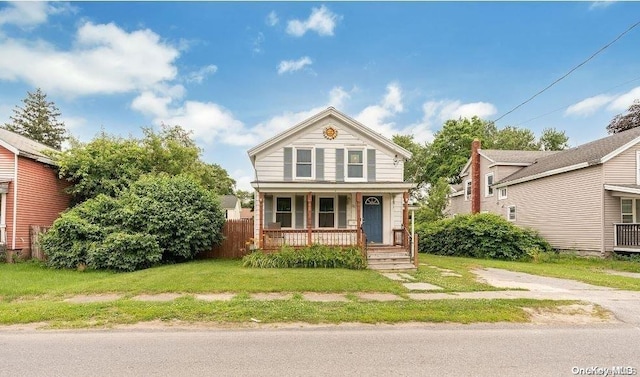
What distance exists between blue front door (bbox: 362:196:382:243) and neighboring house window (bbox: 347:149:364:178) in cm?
116

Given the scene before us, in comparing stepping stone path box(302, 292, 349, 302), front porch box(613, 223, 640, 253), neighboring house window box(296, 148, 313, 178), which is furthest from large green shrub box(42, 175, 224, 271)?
front porch box(613, 223, 640, 253)

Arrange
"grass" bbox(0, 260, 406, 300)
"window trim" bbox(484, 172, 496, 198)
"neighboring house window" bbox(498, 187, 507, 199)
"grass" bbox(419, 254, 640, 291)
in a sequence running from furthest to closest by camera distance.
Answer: "window trim" bbox(484, 172, 496, 198) < "neighboring house window" bbox(498, 187, 507, 199) < "grass" bbox(419, 254, 640, 291) < "grass" bbox(0, 260, 406, 300)

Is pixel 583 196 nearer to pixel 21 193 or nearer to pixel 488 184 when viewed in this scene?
pixel 488 184

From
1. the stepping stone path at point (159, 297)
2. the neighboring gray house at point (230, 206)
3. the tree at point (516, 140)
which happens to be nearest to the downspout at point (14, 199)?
the stepping stone path at point (159, 297)

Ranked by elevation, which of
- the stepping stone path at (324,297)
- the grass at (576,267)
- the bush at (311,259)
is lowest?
the grass at (576,267)

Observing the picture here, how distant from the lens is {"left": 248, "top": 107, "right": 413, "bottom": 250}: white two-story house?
16.3m

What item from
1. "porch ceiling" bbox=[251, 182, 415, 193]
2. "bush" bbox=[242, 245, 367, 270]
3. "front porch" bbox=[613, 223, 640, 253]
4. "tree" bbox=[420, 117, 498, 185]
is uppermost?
"tree" bbox=[420, 117, 498, 185]

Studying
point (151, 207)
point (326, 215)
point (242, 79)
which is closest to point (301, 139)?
point (326, 215)

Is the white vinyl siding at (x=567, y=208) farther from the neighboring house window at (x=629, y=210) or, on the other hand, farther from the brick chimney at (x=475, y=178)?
the brick chimney at (x=475, y=178)

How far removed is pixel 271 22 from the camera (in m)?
16.8

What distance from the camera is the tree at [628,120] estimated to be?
30869mm

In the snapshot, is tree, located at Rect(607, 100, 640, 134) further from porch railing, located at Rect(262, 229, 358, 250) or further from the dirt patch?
the dirt patch

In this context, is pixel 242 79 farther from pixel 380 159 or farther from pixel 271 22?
pixel 380 159

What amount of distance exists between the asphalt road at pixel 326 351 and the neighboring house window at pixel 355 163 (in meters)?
10.9
